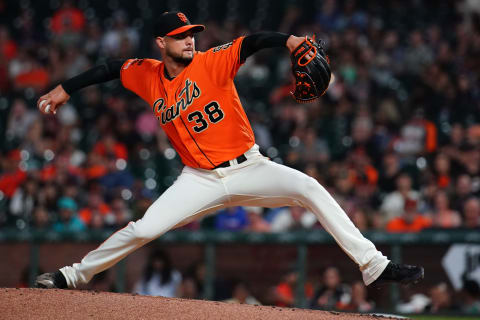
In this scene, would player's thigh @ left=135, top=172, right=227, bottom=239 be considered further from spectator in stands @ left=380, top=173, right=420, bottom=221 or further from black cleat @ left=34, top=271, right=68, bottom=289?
spectator in stands @ left=380, top=173, right=420, bottom=221

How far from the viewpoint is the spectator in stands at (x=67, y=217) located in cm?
775

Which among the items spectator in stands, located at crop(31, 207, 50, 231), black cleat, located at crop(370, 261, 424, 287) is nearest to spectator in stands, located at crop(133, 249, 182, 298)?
spectator in stands, located at crop(31, 207, 50, 231)

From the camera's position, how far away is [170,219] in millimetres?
4254

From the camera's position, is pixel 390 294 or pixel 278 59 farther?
pixel 278 59

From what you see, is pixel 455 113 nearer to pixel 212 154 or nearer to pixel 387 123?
pixel 387 123

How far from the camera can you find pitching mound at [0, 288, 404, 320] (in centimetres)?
409

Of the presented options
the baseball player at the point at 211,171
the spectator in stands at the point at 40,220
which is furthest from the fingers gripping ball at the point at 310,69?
the spectator in stands at the point at 40,220

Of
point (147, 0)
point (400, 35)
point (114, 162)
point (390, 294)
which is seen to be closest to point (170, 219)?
point (390, 294)

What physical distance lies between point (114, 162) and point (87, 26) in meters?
3.56

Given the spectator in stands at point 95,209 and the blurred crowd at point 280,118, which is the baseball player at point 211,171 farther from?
the spectator in stands at point 95,209

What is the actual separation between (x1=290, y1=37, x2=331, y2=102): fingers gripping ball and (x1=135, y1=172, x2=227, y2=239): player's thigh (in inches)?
29.9

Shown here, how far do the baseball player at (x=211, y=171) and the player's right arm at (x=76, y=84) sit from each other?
1.20 feet

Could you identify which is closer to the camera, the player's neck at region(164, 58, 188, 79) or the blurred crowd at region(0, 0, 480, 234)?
the player's neck at region(164, 58, 188, 79)

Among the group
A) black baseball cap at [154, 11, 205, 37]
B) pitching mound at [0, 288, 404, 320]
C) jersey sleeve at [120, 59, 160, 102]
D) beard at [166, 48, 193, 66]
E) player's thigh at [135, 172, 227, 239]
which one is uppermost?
black baseball cap at [154, 11, 205, 37]
